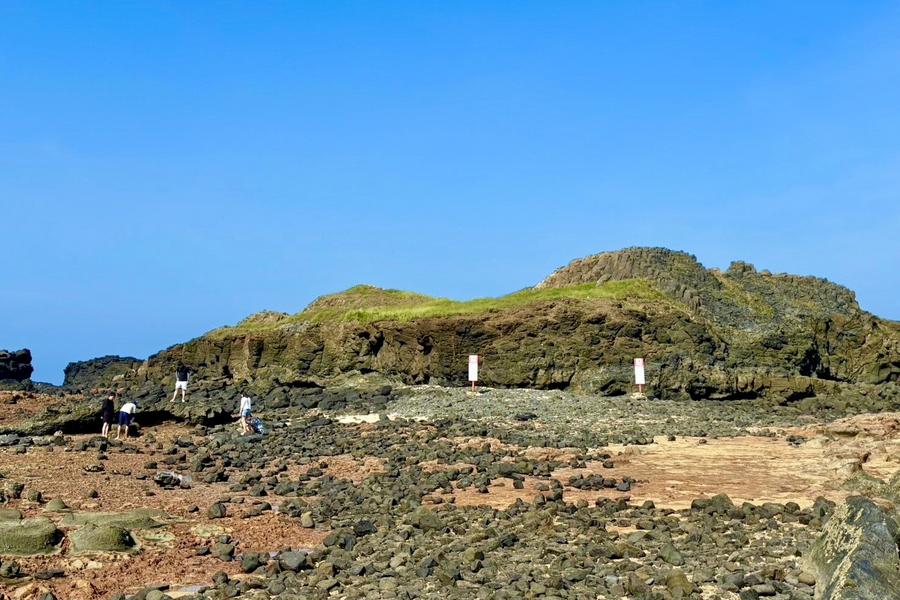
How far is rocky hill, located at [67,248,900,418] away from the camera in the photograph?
3644 centimetres

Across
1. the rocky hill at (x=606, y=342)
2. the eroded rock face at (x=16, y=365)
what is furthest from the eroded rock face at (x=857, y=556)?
the eroded rock face at (x=16, y=365)

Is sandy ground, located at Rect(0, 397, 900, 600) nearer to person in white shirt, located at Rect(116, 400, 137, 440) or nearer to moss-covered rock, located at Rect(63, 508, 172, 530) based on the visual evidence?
moss-covered rock, located at Rect(63, 508, 172, 530)

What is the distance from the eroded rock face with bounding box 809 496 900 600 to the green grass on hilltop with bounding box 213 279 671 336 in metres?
30.5

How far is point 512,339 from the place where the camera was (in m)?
39.4

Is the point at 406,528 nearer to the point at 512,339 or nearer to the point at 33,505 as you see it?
the point at 33,505

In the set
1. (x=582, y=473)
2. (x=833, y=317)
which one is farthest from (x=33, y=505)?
(x=833, y=317)

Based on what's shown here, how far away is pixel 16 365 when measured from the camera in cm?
6588

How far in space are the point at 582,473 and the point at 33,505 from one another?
11.3 m

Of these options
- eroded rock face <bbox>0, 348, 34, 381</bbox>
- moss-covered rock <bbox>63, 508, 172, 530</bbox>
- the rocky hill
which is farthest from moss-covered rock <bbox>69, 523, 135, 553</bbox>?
eroded rock face <bbox>0, 348, 34, 381</bbox>

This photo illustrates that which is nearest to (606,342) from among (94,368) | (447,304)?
(447,304)

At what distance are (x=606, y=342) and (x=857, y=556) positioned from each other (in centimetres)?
3026

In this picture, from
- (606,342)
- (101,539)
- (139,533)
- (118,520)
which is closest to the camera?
(101,539)

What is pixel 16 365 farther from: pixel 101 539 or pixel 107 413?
pixel 101 539

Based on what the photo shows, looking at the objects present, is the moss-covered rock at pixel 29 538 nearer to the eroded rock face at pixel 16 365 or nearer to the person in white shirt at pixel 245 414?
the person in white shirt at pixel 245 414
